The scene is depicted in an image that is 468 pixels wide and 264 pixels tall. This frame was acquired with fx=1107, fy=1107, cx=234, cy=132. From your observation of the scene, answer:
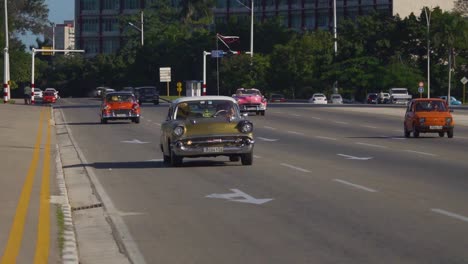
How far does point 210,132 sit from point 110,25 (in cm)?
15164

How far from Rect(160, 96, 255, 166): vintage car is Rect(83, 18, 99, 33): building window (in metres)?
151

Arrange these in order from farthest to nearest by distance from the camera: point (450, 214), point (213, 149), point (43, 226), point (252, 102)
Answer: point (252, 102), point (213, 149), point (450, 214), point (43, 226)

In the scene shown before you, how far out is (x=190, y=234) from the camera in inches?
536

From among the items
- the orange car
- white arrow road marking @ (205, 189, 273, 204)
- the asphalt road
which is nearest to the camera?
the asphalt road

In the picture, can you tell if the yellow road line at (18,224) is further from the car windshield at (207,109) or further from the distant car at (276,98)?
the distant car at (276,98)

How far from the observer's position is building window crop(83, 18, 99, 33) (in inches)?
6831

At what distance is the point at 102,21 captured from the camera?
17300 cm

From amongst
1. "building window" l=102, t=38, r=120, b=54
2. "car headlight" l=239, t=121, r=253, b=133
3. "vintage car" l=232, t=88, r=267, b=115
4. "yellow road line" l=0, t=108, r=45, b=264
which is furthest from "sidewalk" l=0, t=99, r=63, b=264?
"building window" l=102, t=38, r=120, b=54

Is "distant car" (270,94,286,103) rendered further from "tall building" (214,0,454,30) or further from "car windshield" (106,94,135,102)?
"car windshield" (106,94,135,102)

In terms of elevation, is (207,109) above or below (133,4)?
below

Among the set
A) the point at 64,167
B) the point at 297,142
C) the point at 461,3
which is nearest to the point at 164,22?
the point at 461,3

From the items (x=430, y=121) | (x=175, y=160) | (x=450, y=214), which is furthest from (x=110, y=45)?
(x=450, y=214)

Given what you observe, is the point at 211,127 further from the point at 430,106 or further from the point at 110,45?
the point at 110,45

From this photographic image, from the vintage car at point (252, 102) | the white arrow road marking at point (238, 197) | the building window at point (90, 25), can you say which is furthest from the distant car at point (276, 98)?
the white arrow road marking at point (238, 197)
